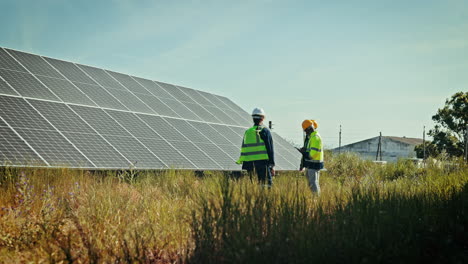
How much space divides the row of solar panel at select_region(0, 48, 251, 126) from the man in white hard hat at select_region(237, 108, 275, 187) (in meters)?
6.30

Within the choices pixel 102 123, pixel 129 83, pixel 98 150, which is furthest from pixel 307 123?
pixel 129 83

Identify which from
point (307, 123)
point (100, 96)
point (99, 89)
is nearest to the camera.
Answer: point (307, 123)

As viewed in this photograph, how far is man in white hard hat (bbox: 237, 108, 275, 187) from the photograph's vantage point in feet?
31.0

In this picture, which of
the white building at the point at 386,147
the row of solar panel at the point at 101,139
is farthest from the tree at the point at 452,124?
the row of solar panel at the point at 101,139

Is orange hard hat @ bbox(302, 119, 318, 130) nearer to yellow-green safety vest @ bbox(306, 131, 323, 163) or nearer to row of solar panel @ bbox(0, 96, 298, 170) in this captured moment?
yellow-green safety vest @ bbox(306, 131, 323, 163)

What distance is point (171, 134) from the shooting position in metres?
14.5

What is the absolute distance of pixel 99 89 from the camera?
15.3 meters

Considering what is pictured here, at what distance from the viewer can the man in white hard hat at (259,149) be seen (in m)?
9.44

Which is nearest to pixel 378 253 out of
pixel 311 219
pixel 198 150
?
pixel 311 219

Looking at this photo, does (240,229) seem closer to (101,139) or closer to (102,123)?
(101,139)

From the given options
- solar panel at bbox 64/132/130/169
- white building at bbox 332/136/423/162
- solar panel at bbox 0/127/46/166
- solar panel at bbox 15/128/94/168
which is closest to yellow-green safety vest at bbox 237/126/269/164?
solar panel at bbox 64/132/130/169

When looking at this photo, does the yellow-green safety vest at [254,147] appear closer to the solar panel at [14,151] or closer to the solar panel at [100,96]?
the solar panel at [14,151]

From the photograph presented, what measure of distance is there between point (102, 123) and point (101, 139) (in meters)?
1.10

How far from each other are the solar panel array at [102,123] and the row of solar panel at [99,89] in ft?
0.11
